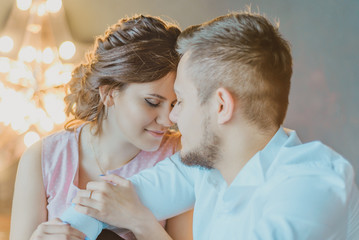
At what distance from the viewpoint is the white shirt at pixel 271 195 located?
3.18 feet

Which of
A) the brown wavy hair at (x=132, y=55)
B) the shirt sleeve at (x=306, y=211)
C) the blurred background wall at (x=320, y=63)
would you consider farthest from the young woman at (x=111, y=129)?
the blurred background wall at (x=320, y=63)

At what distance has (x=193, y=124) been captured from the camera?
4.22ft

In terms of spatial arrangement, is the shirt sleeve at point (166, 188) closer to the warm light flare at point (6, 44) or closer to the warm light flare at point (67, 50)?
the warm light flare at point (67, 50)

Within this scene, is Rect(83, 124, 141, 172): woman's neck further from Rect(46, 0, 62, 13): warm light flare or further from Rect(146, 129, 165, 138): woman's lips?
Rect(46, 0, 62, 13): warm light flare

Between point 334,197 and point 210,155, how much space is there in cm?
40

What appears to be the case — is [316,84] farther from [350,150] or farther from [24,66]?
[24,66]

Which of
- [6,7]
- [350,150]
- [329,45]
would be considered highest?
[6,7]

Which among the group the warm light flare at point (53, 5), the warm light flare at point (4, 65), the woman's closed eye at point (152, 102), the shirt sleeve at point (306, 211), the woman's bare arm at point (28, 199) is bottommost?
the woman's bare arm at point (28, 199)

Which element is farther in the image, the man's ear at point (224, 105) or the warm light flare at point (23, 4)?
the warm light flare at point (23, 4)

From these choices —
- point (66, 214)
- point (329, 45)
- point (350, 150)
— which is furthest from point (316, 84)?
point (66, 214)

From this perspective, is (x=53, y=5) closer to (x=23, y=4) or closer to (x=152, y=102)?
(x=23, y=4)

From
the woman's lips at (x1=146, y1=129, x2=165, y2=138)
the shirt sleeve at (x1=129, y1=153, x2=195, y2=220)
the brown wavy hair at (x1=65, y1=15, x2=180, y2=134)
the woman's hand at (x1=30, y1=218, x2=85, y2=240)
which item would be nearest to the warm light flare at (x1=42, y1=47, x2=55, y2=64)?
the brown wavy hair at (x1=65, y1=15, x2=180, y2=134)

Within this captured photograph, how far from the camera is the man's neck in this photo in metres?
1.24

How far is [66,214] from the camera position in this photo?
1375mm
